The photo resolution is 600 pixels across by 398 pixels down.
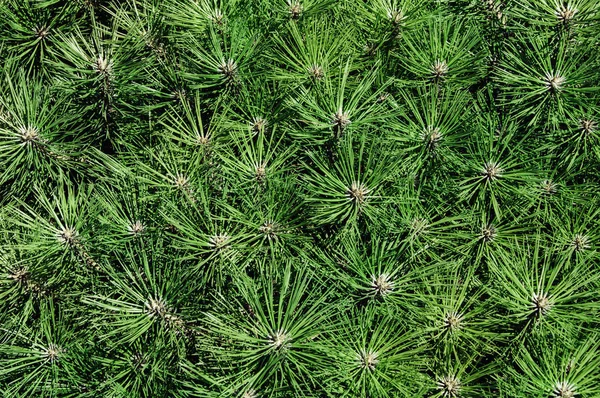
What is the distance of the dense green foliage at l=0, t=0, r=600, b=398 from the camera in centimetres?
81

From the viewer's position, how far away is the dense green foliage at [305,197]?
813 millimetres

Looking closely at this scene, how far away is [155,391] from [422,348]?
1.12 ft

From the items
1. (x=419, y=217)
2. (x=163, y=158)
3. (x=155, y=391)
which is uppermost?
(x=419, y=217)

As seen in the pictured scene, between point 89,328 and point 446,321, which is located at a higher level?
point 446,321

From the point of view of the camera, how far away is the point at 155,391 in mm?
827

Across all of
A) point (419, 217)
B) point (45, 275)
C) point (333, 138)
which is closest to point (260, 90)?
point (333, 138)

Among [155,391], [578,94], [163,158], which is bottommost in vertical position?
[155,391]

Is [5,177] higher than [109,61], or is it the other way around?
[109,61]

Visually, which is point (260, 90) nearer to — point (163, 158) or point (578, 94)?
point (163, 158)

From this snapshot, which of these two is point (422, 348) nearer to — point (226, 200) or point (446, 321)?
point (446, 321)

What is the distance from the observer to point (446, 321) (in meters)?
0.84

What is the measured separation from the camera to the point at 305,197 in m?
0.82

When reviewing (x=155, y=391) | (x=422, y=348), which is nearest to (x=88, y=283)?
(x=155, y=391)

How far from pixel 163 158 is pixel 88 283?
194 mm
